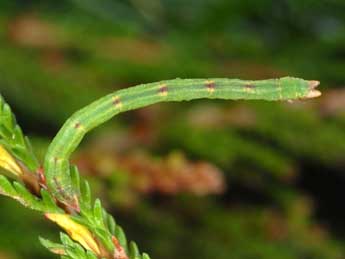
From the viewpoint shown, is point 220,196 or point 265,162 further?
point 220,196

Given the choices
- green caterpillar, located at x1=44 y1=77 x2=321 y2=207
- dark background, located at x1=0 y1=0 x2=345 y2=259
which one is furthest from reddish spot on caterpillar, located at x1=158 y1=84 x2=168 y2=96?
dark background, located at x1=0 y1=0 x2=345 y2=259

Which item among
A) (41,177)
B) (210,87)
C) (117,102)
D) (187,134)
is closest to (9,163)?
(41,177)

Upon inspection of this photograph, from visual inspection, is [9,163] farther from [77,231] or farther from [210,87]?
[210,87]

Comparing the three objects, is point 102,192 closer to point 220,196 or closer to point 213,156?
point 213,156

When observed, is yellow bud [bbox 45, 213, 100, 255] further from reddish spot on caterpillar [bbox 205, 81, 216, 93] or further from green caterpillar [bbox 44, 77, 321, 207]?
reddish spot on caterpillar [bbox 205, 81, 216, 93]

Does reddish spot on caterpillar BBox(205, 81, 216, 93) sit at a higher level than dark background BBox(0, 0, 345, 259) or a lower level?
lower

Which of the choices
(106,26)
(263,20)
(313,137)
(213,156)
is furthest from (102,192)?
(263,20)
